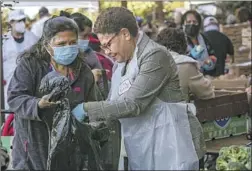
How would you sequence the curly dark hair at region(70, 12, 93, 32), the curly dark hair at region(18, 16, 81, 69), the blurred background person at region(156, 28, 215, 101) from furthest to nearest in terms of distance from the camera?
the curly dark hair at region(70, 12, 93, 32), the blurred background person at region(156, 28, 215, 101), the curly dark hair at region(18, 16, 81, 69)

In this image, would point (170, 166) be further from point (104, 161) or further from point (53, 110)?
point (53, 110)

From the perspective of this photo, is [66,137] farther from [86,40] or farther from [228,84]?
[228,84]

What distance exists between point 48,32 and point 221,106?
1.96m

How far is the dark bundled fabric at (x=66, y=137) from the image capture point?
321 cm

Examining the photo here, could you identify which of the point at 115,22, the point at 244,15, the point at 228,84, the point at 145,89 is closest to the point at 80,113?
the point at 145,89

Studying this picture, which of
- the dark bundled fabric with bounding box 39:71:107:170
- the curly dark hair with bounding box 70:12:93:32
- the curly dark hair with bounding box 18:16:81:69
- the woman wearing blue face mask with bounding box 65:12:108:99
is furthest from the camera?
the curly dark hair with bounding box 70:12:93:32

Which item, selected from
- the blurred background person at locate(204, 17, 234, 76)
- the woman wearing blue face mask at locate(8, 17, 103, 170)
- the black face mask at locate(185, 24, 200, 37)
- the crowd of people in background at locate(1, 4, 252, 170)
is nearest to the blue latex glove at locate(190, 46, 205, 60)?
Result: the black face mask at locate(185, 24, 200, 37)

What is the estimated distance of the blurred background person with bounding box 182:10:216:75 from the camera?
23.4ft

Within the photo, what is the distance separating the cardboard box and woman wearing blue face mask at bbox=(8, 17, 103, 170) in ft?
4.99

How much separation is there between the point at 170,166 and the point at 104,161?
0.53 meters

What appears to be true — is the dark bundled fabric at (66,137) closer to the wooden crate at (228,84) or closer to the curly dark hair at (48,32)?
the curly dark hair at (48,32)

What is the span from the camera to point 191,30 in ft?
24.5

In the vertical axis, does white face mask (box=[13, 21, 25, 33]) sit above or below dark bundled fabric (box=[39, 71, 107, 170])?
above

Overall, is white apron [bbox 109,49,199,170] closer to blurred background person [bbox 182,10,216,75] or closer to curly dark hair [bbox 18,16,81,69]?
curly dark hair [bbox 18,16,81,69]
